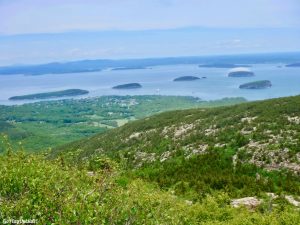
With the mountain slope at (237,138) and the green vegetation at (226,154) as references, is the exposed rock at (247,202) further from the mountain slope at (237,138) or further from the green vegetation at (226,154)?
the mountain slope at (237,138)

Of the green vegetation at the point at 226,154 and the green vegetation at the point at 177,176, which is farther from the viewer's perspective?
the green vegetation at the point at 226,154

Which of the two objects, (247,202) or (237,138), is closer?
(247,202)

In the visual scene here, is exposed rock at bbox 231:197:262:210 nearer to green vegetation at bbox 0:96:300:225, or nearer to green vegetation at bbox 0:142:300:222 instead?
green vegetation at bbox 0:96:300:225

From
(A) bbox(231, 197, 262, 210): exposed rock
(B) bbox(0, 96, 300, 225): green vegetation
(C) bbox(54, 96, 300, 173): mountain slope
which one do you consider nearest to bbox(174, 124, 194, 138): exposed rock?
(C) bbox(54, 96, 300, 173): mountain slope

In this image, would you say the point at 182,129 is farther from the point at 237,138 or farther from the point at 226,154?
the point at 226,154

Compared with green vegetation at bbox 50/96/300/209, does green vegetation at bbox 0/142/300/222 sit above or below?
above

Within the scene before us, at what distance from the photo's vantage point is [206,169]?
27.3m

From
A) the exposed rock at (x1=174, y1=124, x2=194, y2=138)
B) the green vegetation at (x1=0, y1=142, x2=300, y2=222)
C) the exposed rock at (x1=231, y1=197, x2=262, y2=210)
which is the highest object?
the green vegetation at (x1=0, y1=142, x2=300, y2=222)

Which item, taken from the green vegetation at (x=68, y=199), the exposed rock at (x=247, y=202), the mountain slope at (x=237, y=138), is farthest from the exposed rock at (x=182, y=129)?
the green vegetation at (x=68, y=199)

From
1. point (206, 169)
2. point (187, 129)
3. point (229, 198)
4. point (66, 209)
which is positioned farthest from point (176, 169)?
point (66, 209)

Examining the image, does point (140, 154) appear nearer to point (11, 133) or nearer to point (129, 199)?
point (129, 199)

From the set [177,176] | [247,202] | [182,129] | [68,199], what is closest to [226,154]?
[177,176]

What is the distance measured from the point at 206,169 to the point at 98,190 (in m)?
16.3

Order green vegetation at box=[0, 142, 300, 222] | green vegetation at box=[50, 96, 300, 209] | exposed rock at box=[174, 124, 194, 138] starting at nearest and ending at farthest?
green vegetation at box=[0, 142, 300, 222], green vegetation at box=[50, 96, 300, 209], exposed rock at box=[174, 124, 194, 138]
